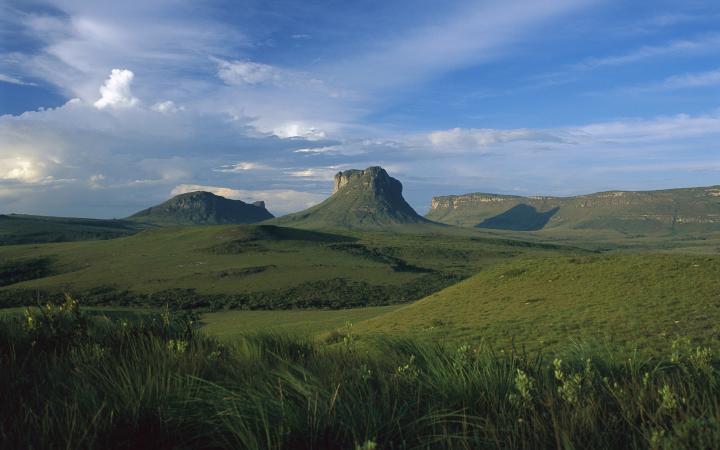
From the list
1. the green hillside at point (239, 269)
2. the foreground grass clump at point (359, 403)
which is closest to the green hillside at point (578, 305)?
the foreground grass clump at point (359, 403)

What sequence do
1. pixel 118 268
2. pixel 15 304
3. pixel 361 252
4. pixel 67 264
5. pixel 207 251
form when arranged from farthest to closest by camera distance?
pixel 361 252 → pixel 207 251 → pixel 67 264 → pixel 118 268 → pixel 15 304

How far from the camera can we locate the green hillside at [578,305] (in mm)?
18125

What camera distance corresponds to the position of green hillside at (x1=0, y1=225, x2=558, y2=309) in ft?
249

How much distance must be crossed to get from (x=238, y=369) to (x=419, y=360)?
6.39ft

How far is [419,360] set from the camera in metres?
5.66

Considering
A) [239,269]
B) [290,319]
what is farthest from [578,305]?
[239,269]

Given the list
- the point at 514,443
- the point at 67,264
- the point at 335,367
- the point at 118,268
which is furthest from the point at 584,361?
the point at 67,264

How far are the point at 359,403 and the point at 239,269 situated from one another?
3732 inches

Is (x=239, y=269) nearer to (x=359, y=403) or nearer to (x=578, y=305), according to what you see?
(x=578, y=305)

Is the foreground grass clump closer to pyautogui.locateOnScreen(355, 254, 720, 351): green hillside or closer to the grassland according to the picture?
pyautogui.locateOnScreen(355, 254, 720, 351): green hillside

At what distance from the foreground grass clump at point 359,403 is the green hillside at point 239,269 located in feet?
203

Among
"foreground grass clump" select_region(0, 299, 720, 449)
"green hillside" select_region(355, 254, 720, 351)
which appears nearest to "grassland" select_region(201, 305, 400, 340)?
"green hillside" select_region(355, 254, 720, 351)

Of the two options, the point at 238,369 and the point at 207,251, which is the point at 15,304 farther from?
the point at 238,369

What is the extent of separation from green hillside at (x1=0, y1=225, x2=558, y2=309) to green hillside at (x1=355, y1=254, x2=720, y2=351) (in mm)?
37035
